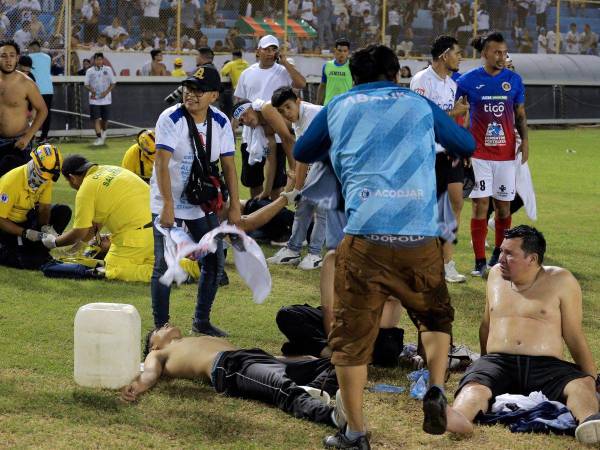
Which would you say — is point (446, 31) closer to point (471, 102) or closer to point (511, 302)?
point (471, 102)

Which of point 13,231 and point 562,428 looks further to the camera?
point 13,231

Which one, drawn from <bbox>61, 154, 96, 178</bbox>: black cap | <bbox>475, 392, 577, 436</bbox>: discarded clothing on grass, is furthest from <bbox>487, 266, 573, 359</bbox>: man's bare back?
<bbox>61, 154, 96, 178</bbox>: black cap

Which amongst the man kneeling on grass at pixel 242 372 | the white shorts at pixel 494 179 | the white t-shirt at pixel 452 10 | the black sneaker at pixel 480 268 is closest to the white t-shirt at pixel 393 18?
the white t-shirt at pixel 452 10

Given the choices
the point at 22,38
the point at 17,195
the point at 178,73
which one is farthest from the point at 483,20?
the point at 17,195

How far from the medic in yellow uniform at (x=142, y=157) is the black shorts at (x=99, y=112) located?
11265 millimetres

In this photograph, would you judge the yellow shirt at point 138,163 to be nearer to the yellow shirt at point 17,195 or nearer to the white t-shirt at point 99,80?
the yellow shirt at point 17,195

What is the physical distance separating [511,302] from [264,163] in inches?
259

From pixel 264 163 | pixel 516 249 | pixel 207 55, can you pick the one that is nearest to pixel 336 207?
pixel 516 249

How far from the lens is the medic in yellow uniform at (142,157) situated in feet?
36.0

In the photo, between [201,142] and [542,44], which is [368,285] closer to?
[201,142]

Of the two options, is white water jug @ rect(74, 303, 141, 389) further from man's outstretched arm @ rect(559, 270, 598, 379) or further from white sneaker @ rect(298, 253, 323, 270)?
white sneaker @ rect(298, 253, 323, 270)

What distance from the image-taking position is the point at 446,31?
31453 mm

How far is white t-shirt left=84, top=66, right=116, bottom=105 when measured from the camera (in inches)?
867

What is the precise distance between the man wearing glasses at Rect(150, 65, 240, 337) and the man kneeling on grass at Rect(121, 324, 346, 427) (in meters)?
0.75
